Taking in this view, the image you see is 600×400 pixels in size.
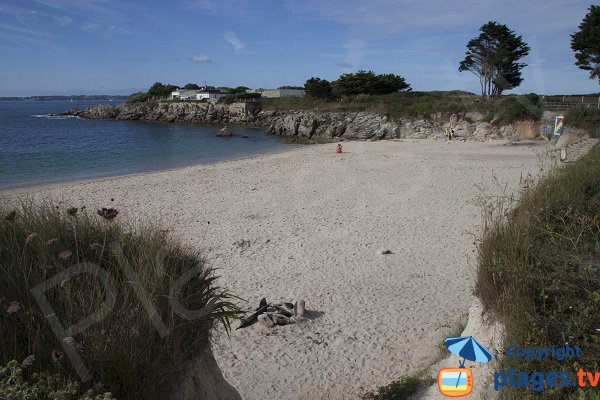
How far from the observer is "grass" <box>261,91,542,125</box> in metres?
30.5

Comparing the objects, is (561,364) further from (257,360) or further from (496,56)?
(496,56)

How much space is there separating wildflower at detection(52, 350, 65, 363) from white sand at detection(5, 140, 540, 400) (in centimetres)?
270

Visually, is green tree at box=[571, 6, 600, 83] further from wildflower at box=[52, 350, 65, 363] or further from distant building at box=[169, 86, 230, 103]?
distant building at box=[169, 86, 230, 103]

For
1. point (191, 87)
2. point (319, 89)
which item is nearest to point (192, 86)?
point (191, 87)

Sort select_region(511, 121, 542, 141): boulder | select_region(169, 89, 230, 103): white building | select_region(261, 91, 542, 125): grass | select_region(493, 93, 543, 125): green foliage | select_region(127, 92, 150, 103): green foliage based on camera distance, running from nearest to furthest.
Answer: select_region(511, 121, 542, 141): boulder → select_region(493, 93, 543, 125): green foliage → select_region(261, 91, 542, 125): grass → select_region(169, 89, 230, 103): white building → select_region(127, 92, 150, 103): green foliage

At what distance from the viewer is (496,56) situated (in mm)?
42031

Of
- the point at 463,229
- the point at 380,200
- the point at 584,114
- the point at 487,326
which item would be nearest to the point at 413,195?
the point at 380,200

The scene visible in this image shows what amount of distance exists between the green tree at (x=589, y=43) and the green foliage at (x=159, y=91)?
2596 inches

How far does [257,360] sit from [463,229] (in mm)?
6344

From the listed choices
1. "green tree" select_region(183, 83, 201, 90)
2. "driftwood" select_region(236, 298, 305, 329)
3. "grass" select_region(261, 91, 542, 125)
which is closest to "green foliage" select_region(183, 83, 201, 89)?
"green tree" select_region(183, 83, 201, 90)

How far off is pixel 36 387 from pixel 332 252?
7.05 metres

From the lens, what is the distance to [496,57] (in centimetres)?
4200

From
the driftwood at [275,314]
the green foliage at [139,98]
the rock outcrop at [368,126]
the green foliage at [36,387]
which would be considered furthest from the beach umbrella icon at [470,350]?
the green foliage at [139,98]

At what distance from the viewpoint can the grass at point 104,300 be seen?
2.30 m
